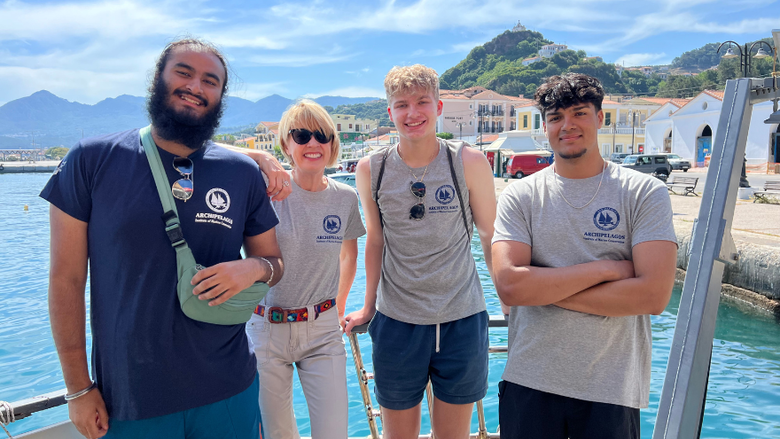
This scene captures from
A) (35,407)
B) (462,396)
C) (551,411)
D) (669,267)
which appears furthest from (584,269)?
(35,407)

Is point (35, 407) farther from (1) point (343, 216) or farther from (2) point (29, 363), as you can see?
(2) point (29, 363)

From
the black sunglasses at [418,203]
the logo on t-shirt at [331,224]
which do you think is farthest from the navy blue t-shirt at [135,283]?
the black sunglasses at [418,203]

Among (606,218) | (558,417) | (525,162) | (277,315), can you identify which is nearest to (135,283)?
(277,315)

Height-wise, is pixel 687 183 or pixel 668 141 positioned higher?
pixel 668 141

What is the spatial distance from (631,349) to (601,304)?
0.24 m

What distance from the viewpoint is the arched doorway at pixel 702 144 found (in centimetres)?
4094

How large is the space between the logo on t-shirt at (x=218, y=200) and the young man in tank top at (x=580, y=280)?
1113mm

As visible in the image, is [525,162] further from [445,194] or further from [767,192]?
[445,194]

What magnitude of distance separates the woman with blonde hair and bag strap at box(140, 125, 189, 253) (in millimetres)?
884

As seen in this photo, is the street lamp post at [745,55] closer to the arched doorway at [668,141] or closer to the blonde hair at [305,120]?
the blonde hair at [305,120]

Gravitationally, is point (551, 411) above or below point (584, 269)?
below

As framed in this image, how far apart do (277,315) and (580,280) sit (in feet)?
4.81

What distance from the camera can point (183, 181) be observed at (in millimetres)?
1771

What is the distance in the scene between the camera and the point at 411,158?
2564mm
